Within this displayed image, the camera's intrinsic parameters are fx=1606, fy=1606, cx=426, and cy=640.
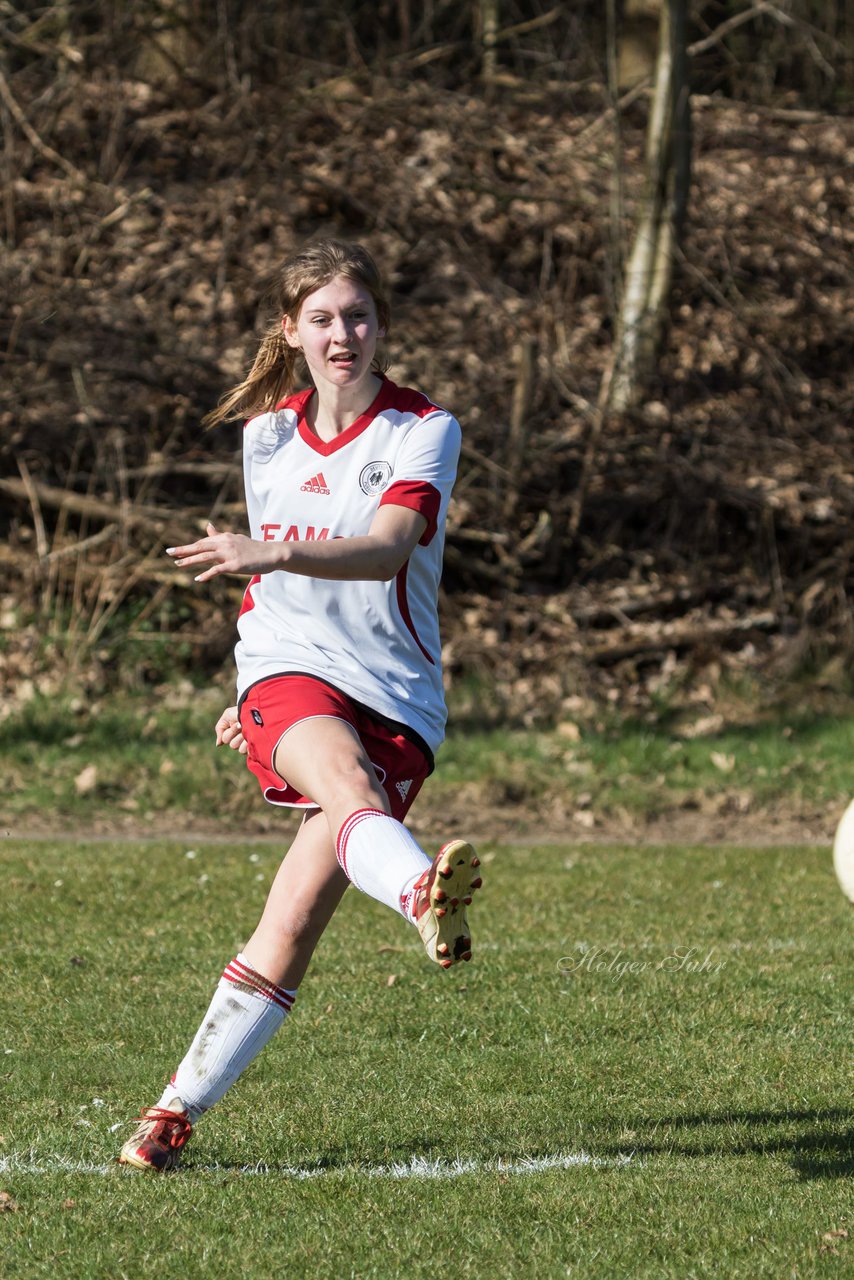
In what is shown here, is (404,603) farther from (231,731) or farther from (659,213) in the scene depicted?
(659,213)

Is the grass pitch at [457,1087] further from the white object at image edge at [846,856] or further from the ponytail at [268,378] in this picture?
the ponytail at [268,378]

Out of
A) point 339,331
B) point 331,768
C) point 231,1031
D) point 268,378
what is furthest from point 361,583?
point 231,1031

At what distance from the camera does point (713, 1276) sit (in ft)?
10.3

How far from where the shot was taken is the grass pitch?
3289 mm

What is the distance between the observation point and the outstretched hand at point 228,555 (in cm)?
308

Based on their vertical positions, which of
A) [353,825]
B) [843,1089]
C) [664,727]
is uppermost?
[353,825]

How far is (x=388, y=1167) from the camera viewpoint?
3.76m

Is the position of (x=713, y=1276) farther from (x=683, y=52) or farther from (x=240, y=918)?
(x=683, y=52)

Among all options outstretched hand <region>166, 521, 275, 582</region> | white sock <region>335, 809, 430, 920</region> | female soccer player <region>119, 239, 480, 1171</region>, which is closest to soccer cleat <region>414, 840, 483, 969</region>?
white sock <region>335, 809, 430, 920</region>

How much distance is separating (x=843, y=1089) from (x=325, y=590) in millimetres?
2074

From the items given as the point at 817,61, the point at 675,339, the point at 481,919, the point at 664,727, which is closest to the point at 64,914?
the point at 481,919

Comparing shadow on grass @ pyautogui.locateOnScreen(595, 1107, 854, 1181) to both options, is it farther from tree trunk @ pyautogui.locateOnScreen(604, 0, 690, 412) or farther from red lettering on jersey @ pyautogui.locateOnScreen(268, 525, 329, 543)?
tree trunk @ pyautogui.locateOnScreen(604, 0, 690, 412)

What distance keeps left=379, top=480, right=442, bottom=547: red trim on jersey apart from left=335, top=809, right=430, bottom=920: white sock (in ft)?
2.20

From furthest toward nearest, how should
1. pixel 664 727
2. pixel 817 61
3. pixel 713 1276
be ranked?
pixel 817 61 < pixel 664 727 < pixel 713 1276
